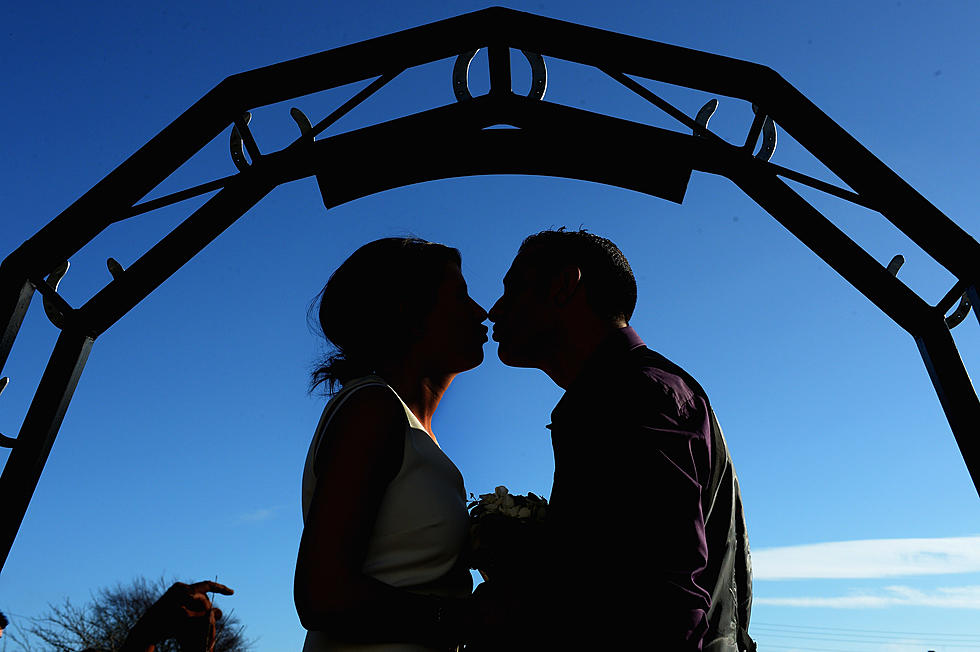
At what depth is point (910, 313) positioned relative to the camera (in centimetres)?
429

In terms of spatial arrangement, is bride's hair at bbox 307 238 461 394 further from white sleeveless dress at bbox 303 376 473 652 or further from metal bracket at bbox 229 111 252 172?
metal bracket at bbox 229 111 252 172

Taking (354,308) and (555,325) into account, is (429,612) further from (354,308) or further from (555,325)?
(555,325)

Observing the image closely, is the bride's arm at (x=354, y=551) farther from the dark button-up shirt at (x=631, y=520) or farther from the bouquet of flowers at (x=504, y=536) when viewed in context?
the dark button-up shirt at (x=631, y=520)

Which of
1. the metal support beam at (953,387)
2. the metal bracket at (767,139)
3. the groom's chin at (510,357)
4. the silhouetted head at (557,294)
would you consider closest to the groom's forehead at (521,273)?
the silhouetted head at (557,294)

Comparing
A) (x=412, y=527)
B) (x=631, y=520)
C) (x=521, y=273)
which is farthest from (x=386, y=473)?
(x=521, y=273)

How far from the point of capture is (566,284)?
361 cm

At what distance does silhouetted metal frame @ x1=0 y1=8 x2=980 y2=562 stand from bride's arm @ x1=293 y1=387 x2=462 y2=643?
6.89 ft

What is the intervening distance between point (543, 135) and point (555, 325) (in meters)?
1.29

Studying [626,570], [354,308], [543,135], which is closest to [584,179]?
[543,135]

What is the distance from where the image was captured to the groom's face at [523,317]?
3.68 meters

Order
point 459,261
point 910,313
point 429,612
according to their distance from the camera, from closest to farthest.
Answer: point 429,612
point 459,261
point 910,313

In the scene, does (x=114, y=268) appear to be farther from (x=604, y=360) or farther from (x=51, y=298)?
(x=604, y=360)

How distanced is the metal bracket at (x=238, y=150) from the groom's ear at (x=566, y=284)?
1.86 meters

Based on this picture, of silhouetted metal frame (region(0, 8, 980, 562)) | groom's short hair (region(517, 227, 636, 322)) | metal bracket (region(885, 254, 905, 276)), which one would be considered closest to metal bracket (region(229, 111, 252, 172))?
silhouetted metal frame (region(0, 8, 980, 562))
